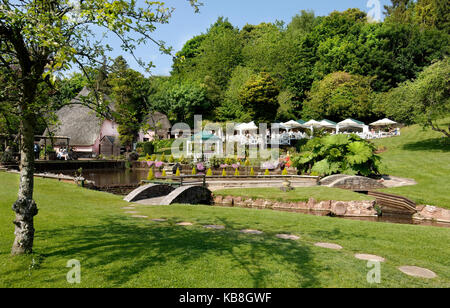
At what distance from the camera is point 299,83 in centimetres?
5166

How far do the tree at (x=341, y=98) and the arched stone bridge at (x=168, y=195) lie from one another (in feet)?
114

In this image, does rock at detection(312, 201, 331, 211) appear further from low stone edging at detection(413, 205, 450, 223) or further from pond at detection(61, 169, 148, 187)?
pond at detection(61, 169, 148, 187)

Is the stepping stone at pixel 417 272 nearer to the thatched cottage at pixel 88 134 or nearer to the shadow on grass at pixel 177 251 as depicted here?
the shadow on grass at pixel 177 251

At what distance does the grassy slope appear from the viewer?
44.2ft

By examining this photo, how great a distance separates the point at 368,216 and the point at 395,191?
8.85ft

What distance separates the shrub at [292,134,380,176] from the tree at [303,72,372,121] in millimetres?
26379

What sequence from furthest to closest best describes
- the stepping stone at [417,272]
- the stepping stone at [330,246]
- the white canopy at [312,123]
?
the white canopy at [312,123]
the stepping stone at [330,246]
the stepping stone at [417,272]

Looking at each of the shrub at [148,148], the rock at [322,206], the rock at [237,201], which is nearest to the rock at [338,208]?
the rock at [322,206]

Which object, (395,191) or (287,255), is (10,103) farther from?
(395,191)

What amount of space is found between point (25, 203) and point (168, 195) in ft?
27.2

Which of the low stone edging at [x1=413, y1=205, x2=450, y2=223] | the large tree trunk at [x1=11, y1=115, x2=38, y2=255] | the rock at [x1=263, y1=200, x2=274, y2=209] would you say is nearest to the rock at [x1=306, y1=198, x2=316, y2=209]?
the rock at [x1=263, y1=200, x2=274, y2=209]

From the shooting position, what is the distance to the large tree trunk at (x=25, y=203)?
403 centimetres

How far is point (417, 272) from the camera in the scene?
435cm

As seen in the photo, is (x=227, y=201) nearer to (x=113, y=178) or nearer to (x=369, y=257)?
(x=369, y=257)
